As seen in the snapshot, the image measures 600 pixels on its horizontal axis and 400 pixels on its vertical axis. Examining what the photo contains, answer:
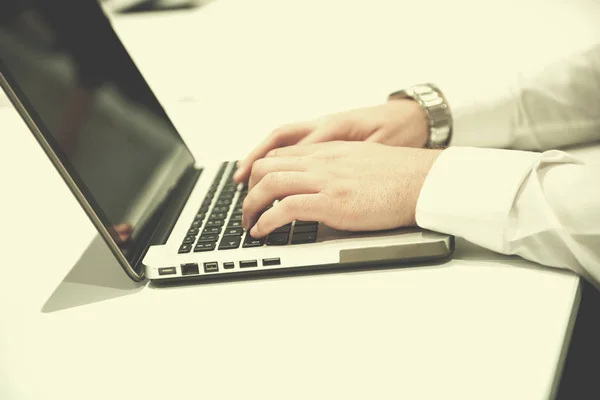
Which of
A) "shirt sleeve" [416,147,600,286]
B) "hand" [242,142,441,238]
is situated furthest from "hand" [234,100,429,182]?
"shirt sleeve" [416,147,600,286]

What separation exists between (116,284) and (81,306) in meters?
0.04

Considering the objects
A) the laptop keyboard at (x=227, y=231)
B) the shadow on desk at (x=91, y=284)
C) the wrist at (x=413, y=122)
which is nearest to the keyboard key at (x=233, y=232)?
the laptop keyboard at (x=227, y=231)

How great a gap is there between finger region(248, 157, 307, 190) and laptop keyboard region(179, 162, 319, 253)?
44mm

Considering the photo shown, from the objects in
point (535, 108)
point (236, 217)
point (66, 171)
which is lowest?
point (535, 108)

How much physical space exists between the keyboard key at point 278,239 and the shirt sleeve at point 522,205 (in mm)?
132

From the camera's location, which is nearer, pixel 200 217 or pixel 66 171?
pixel 66 171

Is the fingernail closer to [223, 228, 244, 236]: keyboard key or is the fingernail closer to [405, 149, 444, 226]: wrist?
[223, 228, 244, 236]: keyboard key

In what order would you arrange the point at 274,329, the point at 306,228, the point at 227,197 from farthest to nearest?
the point at 227,197 < the point at 306,228 < the point at 274,329

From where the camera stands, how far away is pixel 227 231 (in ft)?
1.95

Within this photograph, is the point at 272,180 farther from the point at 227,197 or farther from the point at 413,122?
the point at 413,122

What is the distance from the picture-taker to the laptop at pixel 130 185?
0.53m

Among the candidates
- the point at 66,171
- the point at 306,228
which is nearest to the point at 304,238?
the point at 306,228

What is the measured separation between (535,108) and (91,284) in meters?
0.59

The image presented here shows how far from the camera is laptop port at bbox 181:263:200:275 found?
55 cm
